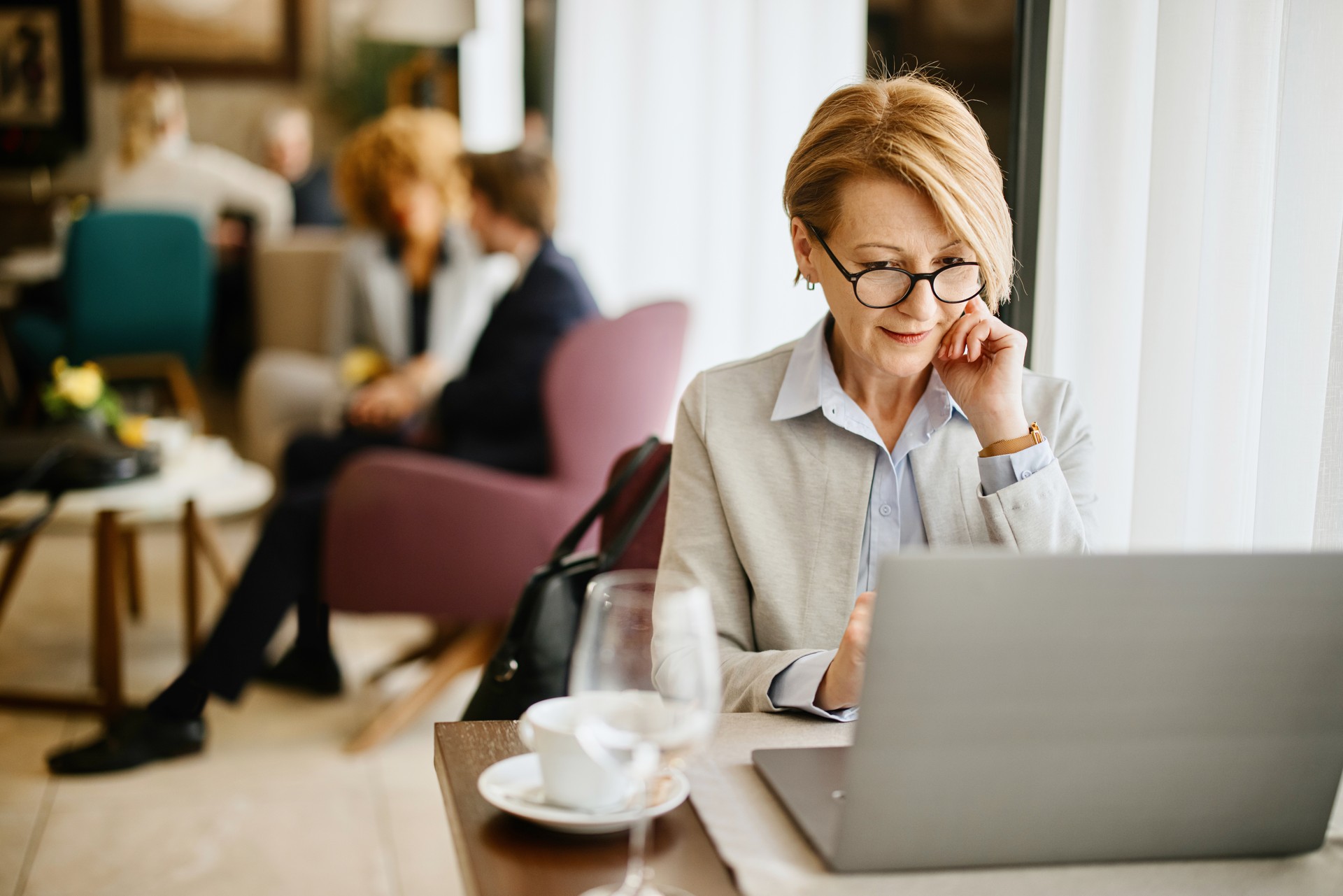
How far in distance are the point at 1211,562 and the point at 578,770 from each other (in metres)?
0.41

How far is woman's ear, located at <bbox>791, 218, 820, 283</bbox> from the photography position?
1313 millimetres

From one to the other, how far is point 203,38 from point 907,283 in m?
7.50

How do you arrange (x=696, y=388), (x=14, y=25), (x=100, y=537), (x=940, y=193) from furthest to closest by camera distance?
(x=14, y=25) < (x=100, y=537) < (x=696, y=388) < (x=940, y=193)

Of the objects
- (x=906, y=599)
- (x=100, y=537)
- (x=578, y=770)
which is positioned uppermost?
(x=906, y=599)

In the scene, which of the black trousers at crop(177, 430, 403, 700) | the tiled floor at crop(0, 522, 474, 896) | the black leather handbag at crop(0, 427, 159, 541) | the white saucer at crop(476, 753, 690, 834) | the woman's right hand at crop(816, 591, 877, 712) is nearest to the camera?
the white saucer at crop(476, 753, 690, 834)

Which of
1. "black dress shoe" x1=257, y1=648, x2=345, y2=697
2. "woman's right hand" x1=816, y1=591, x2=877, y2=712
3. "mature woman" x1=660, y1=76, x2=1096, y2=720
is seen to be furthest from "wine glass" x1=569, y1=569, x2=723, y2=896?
"black dress shoe" x1=257, y1=648, x2=345, y2=697

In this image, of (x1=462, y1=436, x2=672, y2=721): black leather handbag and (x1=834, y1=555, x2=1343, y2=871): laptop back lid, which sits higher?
(x1=834, y1=555, x2=1343, y2=871): laptop back lid

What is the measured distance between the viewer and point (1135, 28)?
1.48 meters

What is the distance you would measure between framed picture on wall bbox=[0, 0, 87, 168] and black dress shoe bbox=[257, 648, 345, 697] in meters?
5.72

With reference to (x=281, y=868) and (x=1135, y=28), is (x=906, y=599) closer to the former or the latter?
(x=1135, y=28)

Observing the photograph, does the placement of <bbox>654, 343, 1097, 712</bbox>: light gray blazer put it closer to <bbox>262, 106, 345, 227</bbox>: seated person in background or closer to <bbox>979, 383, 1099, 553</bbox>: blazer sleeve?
<bbox>979, 383, 1099, 553</bbox>: blazer sleeve

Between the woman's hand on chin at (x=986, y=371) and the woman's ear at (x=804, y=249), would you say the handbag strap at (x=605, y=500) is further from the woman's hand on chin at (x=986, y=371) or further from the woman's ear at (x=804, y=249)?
the woman's hand on chin at (x=986, y=371)

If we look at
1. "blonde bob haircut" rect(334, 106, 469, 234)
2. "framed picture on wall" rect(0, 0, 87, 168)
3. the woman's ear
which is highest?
"framed picture on wall" rect(0, 0, 87, 168)

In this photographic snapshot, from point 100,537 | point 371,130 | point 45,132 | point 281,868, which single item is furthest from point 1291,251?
point 45,132
